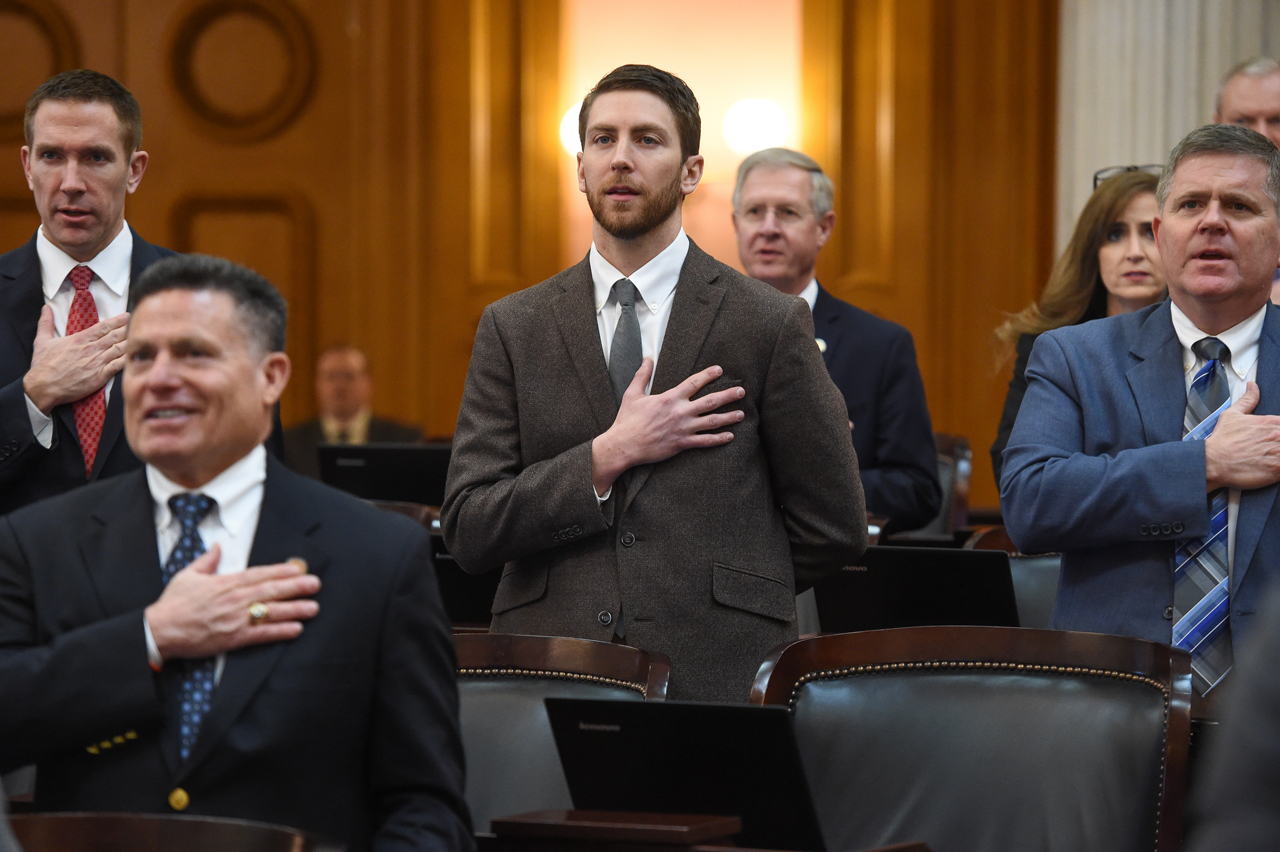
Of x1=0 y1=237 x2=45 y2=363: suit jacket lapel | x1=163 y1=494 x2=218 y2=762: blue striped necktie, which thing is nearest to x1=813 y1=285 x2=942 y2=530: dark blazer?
x1=0 y1=237 x2=45 y2=363: suit jacket lapel

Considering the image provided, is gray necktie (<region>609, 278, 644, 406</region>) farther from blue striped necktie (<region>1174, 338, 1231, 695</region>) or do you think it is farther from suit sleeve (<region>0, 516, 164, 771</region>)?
suit sleeve (<region>0, 516, 164, 771</region>)

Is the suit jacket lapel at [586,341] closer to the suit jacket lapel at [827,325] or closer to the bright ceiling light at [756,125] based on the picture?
the suit jacket lapel at [827,325]

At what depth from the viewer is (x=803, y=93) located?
23.9 ft

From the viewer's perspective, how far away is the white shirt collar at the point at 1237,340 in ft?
9.02

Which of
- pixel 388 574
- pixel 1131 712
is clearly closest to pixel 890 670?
pixel 1131 712

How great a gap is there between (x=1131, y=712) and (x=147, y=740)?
132 centimetres

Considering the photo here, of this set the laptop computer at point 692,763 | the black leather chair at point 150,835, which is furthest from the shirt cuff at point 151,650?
the laptop computer at point 692,763

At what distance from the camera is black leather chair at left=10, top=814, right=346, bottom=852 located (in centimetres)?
161

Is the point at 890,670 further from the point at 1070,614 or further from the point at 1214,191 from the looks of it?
the point at 1214,191

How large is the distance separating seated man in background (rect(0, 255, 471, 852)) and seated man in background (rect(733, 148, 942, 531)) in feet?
6.83

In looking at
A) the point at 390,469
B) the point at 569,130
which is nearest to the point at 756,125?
the point at 569,130

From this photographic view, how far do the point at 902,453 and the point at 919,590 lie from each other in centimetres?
87

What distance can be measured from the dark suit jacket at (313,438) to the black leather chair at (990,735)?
4225 mm

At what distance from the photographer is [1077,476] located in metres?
2.63
